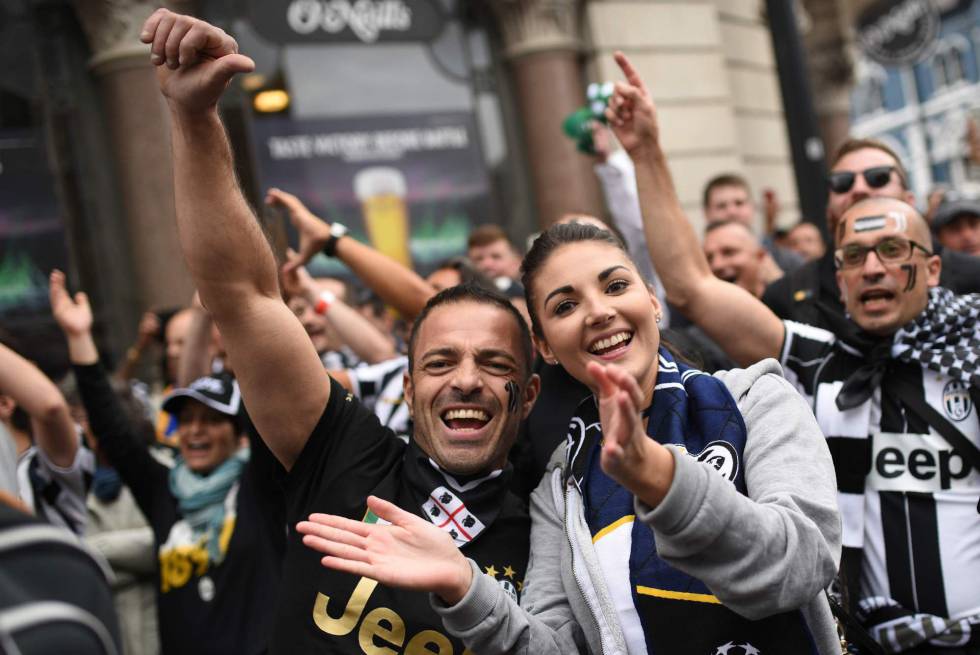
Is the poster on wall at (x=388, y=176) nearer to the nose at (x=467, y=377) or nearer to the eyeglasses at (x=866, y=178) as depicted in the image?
the eyeglasses at (x=866, y=178)

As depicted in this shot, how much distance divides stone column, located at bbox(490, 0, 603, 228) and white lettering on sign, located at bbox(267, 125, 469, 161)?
73 cm

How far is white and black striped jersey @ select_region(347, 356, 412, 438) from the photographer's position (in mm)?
3551

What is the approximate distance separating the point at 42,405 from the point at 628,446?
8.43 ft

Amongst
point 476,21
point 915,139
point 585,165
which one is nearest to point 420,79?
point 476,21

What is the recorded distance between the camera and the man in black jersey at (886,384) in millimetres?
2572

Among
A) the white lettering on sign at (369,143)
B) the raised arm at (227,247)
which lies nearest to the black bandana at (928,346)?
the raised arm at (227,247)

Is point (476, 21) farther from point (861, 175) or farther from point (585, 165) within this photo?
point (861, 175)

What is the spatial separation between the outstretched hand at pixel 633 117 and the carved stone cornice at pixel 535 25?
21.1ft

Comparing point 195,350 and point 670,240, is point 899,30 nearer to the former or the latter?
point 195,350

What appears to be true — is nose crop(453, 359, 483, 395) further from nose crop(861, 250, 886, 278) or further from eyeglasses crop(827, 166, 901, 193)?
eyeglasses crop(827, 166, 901, 193)

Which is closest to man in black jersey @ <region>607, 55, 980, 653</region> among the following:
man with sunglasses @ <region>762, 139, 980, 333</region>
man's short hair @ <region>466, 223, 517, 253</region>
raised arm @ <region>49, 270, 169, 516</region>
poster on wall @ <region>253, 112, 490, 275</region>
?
man with sunglasses @ <region>762, 139, 980, 333</region>

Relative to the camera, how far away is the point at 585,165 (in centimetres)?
908

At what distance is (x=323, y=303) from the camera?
173 inches

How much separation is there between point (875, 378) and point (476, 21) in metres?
7.21
